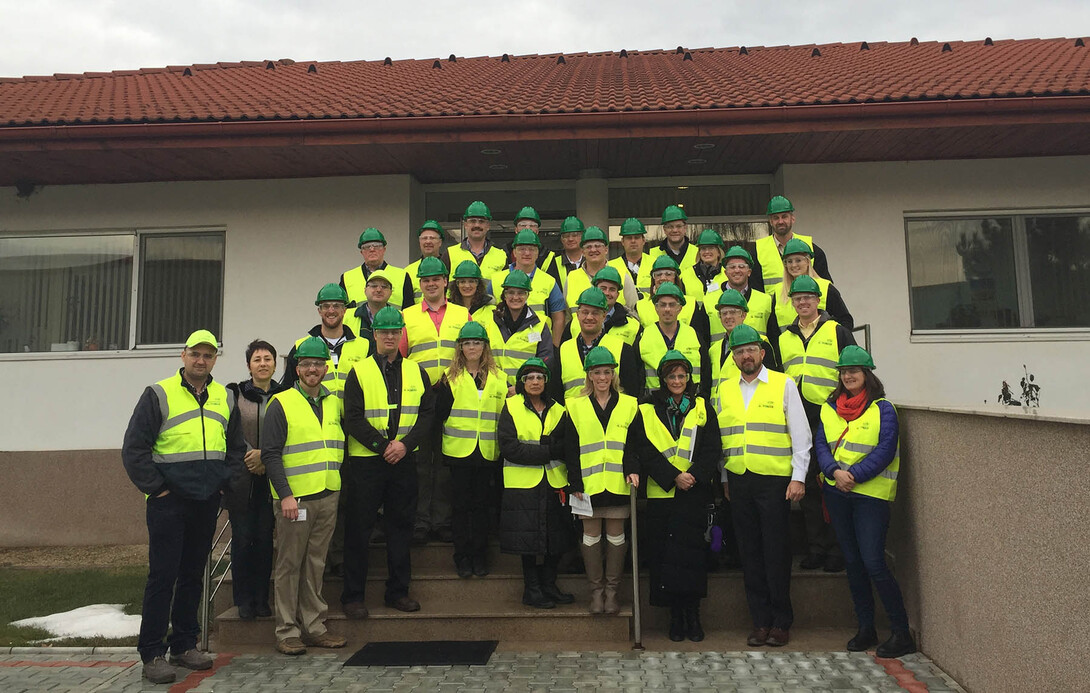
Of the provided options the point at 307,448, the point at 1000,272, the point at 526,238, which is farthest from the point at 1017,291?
the point at 307,448

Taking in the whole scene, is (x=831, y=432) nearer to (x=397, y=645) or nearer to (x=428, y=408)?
(x=428, y=408)

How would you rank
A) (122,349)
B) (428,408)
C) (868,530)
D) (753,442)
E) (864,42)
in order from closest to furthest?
(868,530)
(753,442)
(428,408)
(122,349)
(864,42)

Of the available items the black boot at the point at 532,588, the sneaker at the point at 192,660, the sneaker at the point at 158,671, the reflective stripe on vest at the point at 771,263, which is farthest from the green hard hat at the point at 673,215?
the sneaker at the point at 158,671

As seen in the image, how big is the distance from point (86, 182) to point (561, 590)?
800cm

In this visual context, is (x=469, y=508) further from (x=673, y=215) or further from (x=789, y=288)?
(x=673, y=215)

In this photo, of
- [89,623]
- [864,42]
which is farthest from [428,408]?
[864,42]

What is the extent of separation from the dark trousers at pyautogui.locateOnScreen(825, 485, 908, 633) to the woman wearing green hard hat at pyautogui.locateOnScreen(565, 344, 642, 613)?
139cm

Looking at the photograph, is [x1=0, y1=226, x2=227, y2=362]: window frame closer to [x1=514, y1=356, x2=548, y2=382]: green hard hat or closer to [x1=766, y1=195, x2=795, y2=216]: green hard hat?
[x1=514, y1=356, x2=548, y2=382]: green hard hat

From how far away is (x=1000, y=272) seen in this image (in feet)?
31.2

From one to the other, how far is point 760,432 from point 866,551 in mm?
1025

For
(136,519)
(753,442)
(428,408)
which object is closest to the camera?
(753,442)

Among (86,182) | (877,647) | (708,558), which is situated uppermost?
(86,182)

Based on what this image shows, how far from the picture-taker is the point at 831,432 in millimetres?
5445

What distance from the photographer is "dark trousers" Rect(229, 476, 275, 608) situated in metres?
5.88
